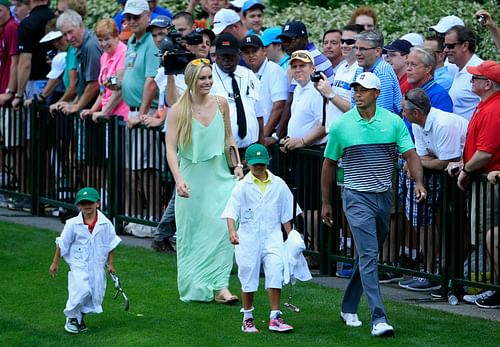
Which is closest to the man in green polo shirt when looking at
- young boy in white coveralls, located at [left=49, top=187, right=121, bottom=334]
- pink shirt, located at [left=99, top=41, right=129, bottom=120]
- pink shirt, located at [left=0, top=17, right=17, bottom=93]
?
young boy in white coveralls, located at [left=49, top=187, right=121, bottom=334]

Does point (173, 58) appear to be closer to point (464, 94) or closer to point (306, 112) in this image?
point (306, 112)


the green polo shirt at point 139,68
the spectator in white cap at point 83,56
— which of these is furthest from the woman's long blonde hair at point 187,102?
Result: the spectator in white cap at point 83,56

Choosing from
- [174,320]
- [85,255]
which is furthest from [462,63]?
[85,255]

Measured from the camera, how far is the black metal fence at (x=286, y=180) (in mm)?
11570

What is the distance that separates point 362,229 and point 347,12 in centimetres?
822

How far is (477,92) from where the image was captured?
37.4ft

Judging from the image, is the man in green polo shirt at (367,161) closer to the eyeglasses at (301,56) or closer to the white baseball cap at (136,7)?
the eyeglasses at (301,56)

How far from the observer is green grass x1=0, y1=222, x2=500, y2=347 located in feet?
33.1

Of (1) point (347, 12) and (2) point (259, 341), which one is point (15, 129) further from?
(2) point (259, 341)

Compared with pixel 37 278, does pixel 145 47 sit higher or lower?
higher

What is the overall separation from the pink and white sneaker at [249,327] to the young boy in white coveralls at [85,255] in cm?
119

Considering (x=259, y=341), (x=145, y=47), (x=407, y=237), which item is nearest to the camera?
(x=259, y=341)

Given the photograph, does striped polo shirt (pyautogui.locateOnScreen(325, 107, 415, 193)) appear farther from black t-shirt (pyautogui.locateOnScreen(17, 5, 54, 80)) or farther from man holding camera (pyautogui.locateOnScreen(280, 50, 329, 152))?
black t-shirt (pyautogui.locateOnScreen(17, 5, 54, 80))

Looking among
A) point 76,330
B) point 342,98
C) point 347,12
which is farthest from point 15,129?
point 76,330
